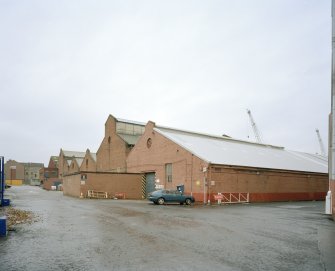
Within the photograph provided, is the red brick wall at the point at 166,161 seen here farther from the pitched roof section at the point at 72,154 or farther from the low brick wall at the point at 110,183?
the pitched roof section at the point at 72,154

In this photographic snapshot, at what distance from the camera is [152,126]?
41250mm

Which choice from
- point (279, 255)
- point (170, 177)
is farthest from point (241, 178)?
point (279, 255)

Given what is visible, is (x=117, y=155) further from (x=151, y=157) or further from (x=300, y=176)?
(x=300, y=176)

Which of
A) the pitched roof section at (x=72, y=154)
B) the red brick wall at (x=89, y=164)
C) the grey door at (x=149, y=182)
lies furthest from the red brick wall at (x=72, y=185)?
the pitched roof section at (x=72, y=154)

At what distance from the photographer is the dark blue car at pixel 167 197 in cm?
2981

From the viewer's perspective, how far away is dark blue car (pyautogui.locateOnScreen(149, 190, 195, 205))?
29812 mm

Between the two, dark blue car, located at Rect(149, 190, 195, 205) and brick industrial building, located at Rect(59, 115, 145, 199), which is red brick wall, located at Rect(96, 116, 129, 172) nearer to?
brick industrial building, located at Rect(59, 115, 145, 199)

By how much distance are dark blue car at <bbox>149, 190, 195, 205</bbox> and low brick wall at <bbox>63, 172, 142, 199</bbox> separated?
12.7 metres

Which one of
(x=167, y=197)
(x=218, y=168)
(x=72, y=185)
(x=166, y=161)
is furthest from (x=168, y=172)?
(x=72, y=185)

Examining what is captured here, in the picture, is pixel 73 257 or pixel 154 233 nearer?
pixel 73 257

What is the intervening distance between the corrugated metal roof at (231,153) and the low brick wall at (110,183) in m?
7.76

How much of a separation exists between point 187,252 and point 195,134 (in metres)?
37.0

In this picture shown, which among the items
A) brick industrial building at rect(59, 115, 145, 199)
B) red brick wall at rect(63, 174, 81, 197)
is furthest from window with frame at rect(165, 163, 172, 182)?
red brick wall at rect(63, 174, 81, 197)

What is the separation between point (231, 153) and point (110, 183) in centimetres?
1559
